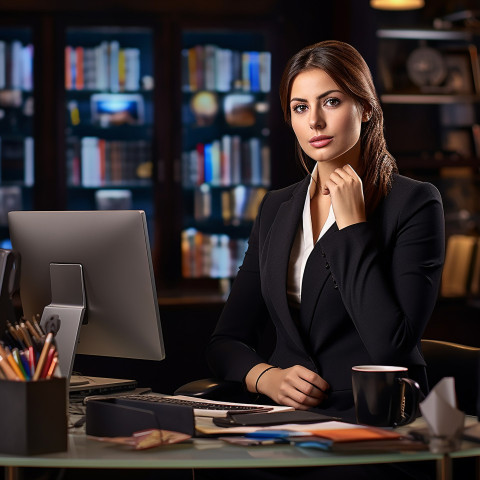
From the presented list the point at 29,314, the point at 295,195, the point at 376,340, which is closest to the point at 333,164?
the point at 295,195

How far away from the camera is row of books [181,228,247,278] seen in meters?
4.91

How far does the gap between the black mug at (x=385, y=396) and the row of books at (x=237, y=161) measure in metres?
3.65

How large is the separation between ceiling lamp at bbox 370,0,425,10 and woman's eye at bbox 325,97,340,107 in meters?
2.86

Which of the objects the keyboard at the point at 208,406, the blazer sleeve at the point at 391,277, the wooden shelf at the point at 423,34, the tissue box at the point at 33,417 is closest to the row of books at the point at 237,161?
the wooden shelf at the point at 423,34

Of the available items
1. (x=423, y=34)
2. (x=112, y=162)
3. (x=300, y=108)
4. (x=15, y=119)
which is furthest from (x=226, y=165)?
(x=300, y=108)

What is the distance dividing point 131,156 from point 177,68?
Result: 1.90ft

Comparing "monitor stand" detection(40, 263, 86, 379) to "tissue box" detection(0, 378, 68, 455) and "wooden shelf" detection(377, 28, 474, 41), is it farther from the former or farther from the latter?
"wooden shelf" detection(377, 28, 474, 41)

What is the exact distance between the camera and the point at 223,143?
5023mm

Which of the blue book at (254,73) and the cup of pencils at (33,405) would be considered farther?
the blue book at (254,73)

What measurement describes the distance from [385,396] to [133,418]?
405mm

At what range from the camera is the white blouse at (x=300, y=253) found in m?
1.94

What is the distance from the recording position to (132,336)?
5.59 feet

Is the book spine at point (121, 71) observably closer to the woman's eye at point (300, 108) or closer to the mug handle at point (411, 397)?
the woman's eye at point (300, 108)

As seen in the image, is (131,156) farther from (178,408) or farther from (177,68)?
(178,408)
